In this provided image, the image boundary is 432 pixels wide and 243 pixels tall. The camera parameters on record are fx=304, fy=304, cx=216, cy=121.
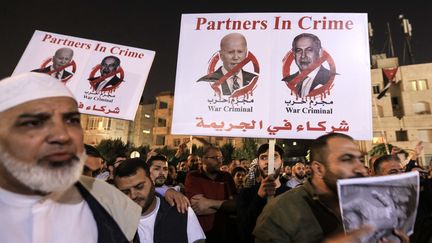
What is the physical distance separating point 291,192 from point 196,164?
523cm

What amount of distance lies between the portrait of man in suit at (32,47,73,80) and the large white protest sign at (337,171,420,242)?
14.8 feet

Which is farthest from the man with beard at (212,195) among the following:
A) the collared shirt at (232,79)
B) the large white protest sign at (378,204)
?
the large white protest sign at (378,204)

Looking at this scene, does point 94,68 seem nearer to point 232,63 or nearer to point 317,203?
point 232,63

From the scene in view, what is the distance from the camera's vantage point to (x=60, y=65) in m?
4.85

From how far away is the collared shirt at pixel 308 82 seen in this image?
3557 mm

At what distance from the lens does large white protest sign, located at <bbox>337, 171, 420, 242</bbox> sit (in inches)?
65.8

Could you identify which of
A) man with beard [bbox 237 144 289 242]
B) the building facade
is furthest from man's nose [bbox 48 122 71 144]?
the building facade

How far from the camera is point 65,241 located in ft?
5.11

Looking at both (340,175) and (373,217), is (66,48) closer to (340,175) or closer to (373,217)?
(340,175)

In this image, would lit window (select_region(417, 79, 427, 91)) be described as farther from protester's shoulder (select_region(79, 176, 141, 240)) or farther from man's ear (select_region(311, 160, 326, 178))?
protester's shoulder (select_region(79, 176, 141, 240))

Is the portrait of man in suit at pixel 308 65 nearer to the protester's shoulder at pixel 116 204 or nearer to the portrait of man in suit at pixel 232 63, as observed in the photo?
the portrait of man in suit at pixel 232 63

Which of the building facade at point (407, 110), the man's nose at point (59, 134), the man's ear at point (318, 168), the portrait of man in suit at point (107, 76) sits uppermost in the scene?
the building facade at point (407, 110)

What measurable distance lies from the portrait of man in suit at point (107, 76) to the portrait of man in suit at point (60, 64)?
40cm

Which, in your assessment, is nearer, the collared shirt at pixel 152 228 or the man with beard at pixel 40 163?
the man with beard at pixel 40 163
